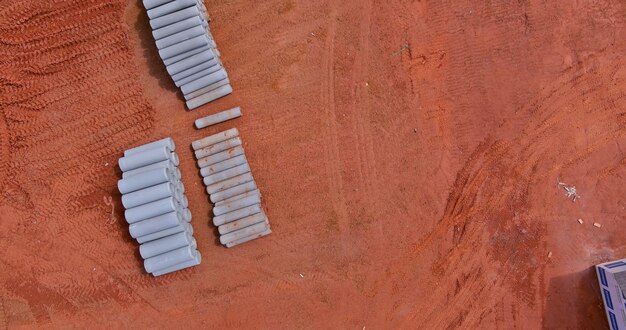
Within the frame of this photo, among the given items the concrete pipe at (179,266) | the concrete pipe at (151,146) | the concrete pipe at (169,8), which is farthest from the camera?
the concrete pipe at (179,266)

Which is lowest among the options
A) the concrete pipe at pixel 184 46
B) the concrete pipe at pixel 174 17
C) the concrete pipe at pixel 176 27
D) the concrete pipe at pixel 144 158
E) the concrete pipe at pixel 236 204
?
the concrete pipe at pixel 236 204

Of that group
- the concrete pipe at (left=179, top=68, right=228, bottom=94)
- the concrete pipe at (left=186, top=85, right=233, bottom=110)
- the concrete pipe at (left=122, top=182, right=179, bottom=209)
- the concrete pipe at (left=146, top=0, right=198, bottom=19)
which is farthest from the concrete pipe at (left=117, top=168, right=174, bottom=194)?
the concrete pipe at (left=146, top=0, right=198, bottom=19)

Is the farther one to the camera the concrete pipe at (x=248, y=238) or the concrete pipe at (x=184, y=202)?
the concrete pipe at (x=248, y=238)

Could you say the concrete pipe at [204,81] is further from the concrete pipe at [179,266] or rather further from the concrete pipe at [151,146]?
the concrete pipe at [179,266]

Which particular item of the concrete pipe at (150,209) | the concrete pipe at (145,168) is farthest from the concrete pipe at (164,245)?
the concrete pipe at (145,168)

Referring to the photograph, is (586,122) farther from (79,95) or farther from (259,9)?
(79,95)

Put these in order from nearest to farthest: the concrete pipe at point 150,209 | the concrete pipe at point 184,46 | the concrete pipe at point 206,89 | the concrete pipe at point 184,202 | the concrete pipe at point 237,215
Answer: the concrete pipe at point 150,209 → the concrete pipe at point 184,46 → the concrete pipe at point 184,202 → the concrete pipe at point 237,215 → the concrete pipe at point 206,89

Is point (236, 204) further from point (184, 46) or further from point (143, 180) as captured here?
point (184, 46)

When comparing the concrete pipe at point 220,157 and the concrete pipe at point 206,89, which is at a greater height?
the concrete pipe at point 206,89
